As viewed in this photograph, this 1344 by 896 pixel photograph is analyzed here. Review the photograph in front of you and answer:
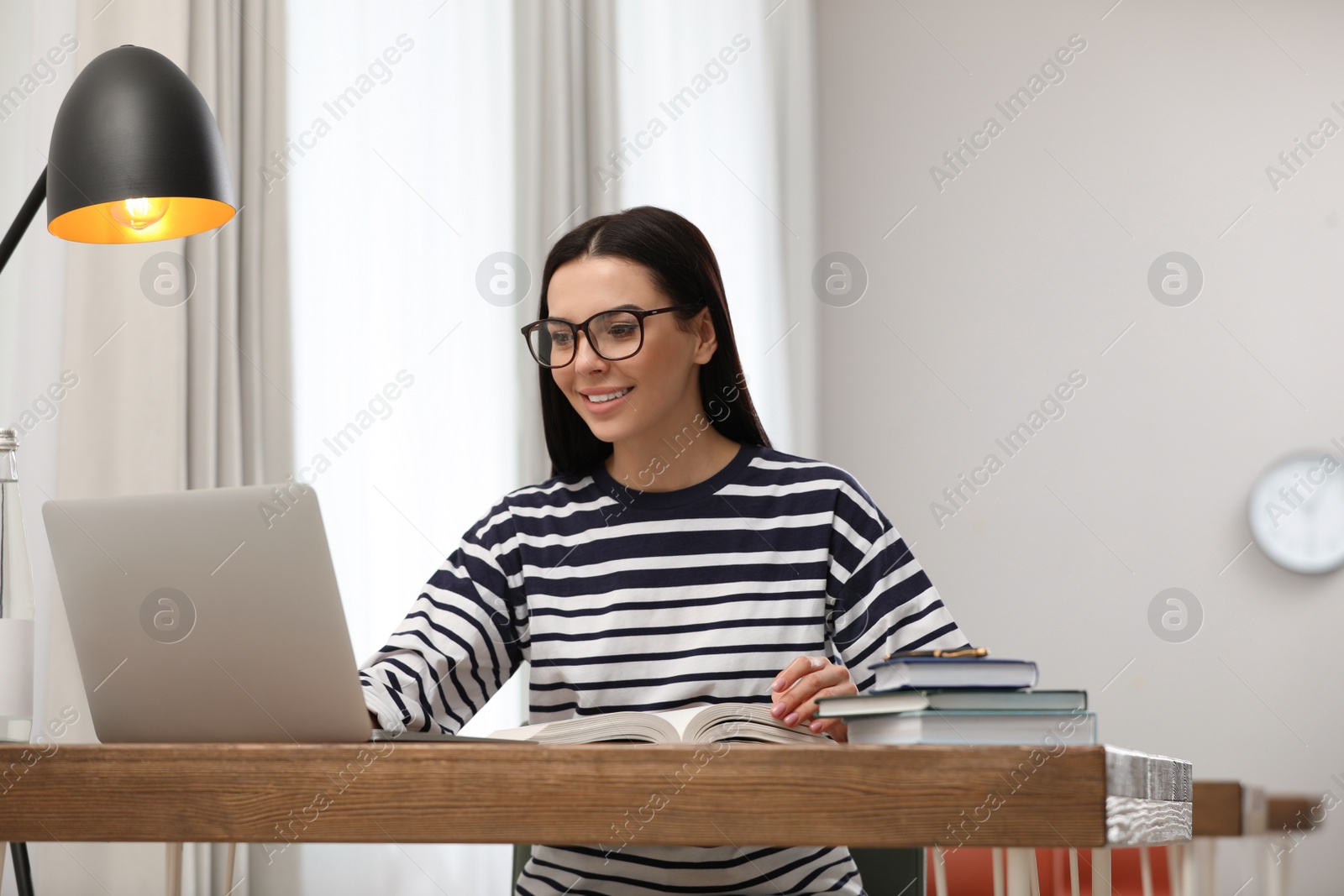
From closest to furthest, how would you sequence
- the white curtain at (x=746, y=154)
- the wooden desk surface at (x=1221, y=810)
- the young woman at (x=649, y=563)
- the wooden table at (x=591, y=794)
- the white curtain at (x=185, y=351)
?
the wooden table at (x=591, y=794) → the wooden desk surface at (x=1221, y=810) → the young woman at (x=649, y=563) → the white curtain at (x=185, y=351) → the white curtain at (x=746, y=154)

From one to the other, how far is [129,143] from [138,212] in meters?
0.23

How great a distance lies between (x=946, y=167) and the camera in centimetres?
349

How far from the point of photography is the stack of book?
0.72 m

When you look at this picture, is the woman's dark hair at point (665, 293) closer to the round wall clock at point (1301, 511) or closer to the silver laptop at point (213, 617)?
the silver laptop at point (213, 617)

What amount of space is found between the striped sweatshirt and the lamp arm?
619mm

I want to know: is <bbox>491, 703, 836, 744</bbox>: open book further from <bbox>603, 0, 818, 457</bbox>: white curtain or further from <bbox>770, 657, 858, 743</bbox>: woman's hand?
<bbox>603, 0, 818, 457</bbox>: white curtain

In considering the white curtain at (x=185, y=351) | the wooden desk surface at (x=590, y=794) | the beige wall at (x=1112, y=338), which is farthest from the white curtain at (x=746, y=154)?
A: the wooden desk surface at (x=590, y=794)

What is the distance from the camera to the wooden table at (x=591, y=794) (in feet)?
2.03

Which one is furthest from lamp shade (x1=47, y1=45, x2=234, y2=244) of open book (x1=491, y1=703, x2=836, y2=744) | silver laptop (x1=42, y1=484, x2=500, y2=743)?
open book (x1=491, y1=703, x2=836, y2=744)

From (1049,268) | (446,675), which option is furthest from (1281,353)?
(446,675)

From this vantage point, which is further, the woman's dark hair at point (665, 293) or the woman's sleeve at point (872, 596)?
the woman's dark hair at point (665, 293)

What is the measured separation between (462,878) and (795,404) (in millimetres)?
1486

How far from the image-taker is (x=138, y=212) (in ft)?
4.92

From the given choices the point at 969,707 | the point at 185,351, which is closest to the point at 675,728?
the point at 969,707
